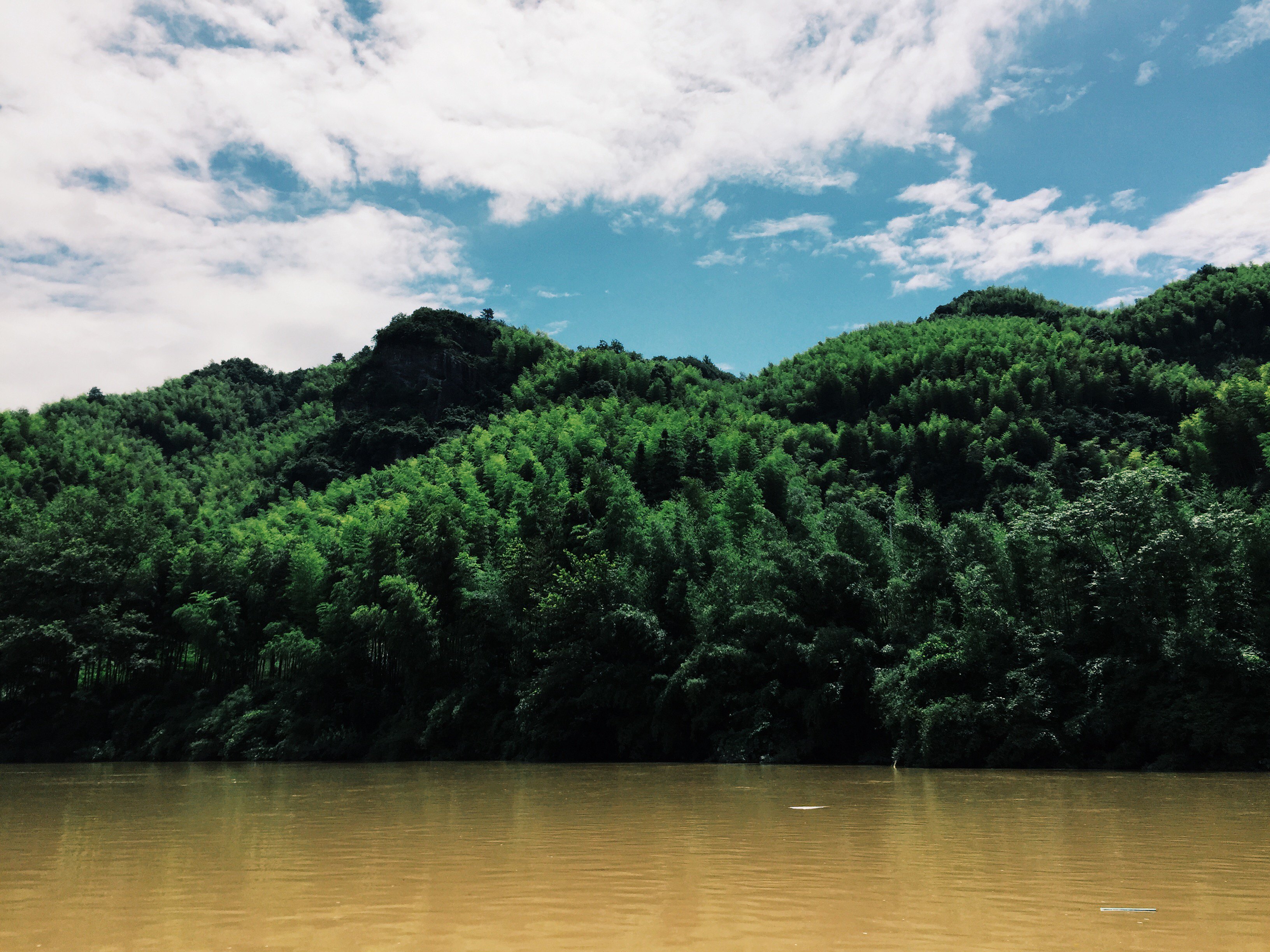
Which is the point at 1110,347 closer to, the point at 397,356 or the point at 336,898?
the point at 397,356

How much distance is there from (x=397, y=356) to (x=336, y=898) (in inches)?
2756

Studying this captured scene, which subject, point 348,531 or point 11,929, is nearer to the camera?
point 11,929

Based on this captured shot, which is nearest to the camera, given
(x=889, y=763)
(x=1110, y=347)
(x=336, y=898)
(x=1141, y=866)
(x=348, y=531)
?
(x=336, y=898)

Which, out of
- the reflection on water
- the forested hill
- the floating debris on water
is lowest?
the reflection on water

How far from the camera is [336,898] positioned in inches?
266

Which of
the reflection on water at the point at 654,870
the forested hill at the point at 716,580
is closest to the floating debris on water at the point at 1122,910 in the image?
the reflection on water at the point at 654,870

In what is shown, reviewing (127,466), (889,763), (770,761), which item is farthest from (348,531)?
(127,466)

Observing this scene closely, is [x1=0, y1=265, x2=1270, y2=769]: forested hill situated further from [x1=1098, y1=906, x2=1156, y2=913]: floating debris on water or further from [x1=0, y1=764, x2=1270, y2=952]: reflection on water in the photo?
[x1=1098, y1=906, x2=1156, y2=913]: floating debris on water

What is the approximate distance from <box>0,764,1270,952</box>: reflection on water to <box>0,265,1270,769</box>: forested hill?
4901 millimetres

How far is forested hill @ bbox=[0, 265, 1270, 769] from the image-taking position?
20.1 meters

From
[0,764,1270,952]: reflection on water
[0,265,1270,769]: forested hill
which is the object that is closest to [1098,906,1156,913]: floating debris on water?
[0,764,1270,952]: reflection on water

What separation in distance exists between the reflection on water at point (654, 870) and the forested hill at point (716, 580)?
4901 mm

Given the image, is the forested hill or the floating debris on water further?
the forested hill

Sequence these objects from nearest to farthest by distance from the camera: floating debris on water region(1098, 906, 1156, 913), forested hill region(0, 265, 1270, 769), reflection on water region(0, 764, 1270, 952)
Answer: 1. reflection on water region(0, 764, 1270, 952)
2. floating debris on water region(1098, 906, 1156, 913)
3. forested hill region(0, 265, 1270, 769)
